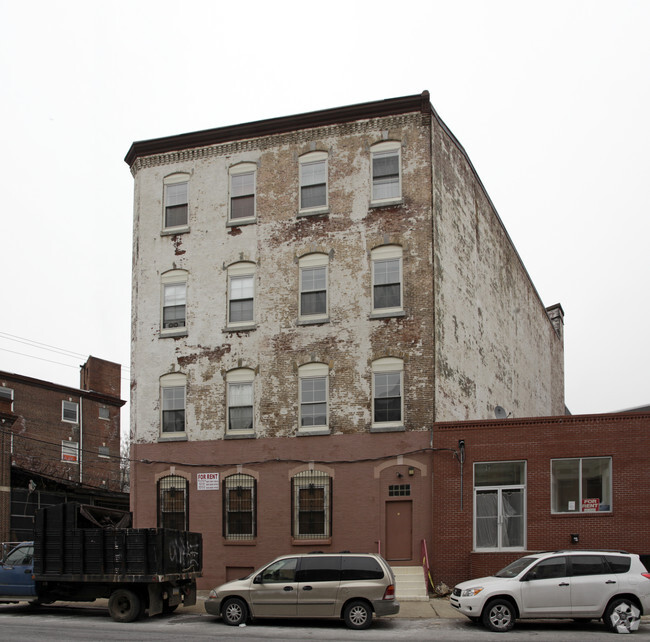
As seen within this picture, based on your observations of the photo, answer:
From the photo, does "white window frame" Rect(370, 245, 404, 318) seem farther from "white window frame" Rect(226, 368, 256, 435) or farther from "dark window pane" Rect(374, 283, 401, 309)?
"white window frame" Rect(226, 368, 256, 435)

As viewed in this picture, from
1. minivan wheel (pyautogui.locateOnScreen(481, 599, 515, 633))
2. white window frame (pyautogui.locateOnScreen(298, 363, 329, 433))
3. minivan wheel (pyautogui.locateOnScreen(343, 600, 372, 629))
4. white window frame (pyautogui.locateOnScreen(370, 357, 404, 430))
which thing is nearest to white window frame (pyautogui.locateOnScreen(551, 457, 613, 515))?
white window frame (pyautogui.locateOnScreen(370, 357, 404, 430))

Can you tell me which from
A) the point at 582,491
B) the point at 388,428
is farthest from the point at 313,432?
the point at 582,491

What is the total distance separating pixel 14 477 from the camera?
39375 millimetres

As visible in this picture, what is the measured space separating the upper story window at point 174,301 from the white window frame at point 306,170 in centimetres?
497

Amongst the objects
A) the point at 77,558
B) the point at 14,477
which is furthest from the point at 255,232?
the point at 14,477

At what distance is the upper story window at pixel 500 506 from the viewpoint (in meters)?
23.0

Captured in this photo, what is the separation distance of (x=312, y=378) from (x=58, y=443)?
3222cm

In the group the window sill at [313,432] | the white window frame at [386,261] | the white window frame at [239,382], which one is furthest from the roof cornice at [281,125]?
the window sill at [313,432]

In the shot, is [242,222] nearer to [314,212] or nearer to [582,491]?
[314,212]

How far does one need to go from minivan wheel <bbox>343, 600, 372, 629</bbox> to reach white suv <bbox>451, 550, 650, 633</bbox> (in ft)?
6.84

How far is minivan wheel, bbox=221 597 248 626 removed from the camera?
1807 centimetres

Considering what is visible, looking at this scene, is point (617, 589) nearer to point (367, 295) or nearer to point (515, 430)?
point (515, 430)

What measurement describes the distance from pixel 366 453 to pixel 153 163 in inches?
530

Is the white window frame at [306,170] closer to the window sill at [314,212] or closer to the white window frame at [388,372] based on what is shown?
the window sill at [314,212]
